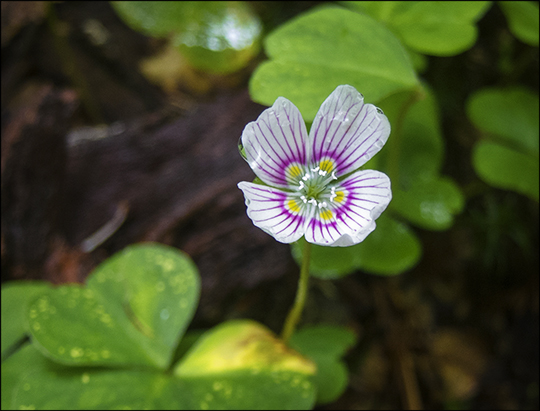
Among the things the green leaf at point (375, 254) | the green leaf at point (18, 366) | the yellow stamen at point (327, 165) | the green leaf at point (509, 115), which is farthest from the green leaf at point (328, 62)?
the green leaf at point (18, 366)

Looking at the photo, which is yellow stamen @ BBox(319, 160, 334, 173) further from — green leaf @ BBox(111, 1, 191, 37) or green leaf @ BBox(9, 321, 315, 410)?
green leaf @ BBox(111, 1, 191, 37)

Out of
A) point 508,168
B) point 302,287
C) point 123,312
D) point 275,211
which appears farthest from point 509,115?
point 123,312

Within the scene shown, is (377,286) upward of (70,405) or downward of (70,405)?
downward

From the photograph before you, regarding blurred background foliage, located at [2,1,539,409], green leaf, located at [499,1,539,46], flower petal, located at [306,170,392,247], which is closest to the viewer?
flower petal, located at [306,170,392,247]

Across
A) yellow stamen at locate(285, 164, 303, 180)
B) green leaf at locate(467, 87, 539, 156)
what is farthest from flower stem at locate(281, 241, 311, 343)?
green leaf at locate(467, 87, 539, 156)

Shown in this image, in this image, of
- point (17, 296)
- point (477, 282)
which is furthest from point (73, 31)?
point (477, 282)

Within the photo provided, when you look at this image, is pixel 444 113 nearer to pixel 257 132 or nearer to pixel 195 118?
pixel 195 118

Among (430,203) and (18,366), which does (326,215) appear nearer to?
(430,203)
